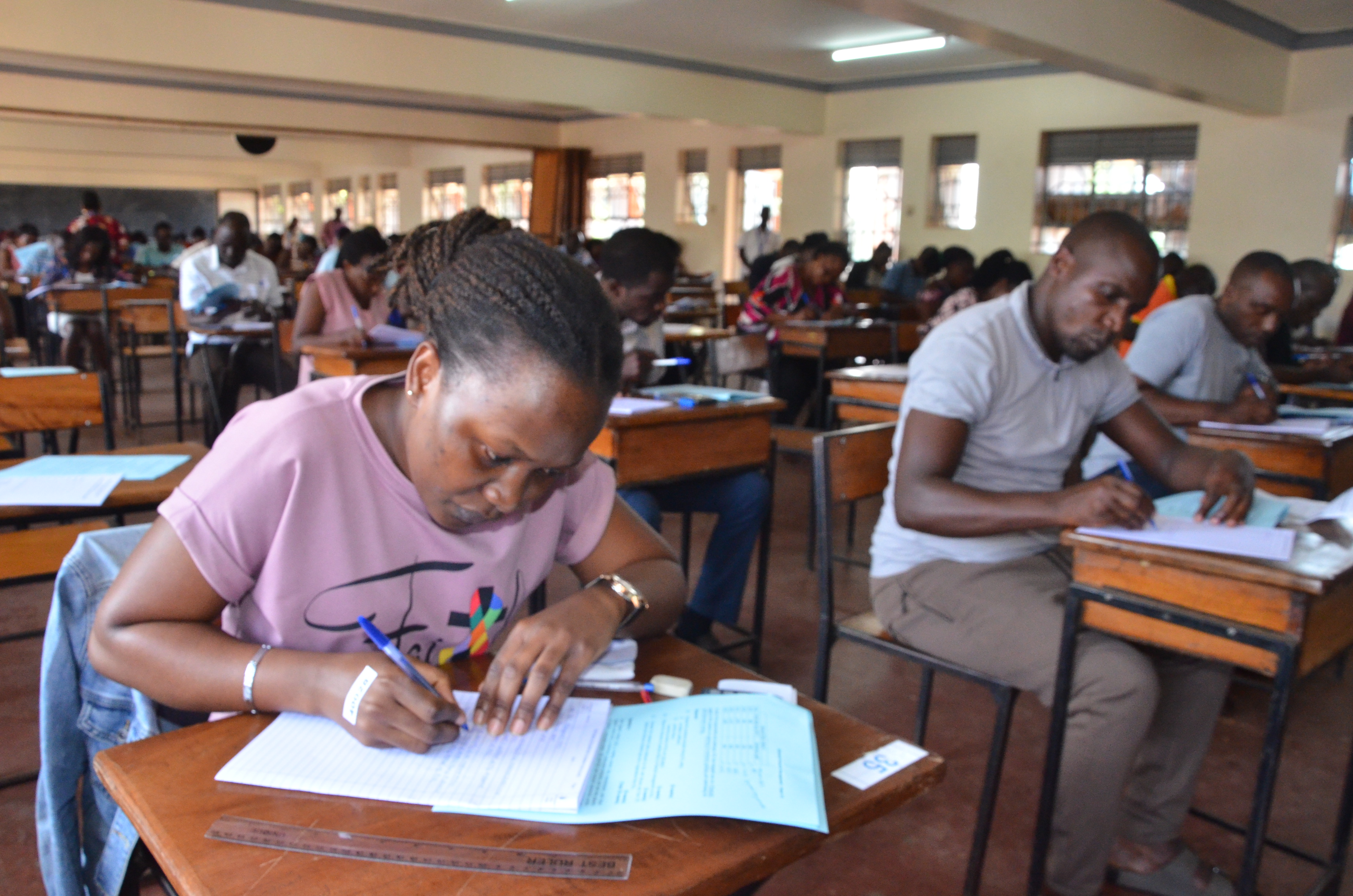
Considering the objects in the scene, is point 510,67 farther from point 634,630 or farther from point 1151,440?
point 634,630

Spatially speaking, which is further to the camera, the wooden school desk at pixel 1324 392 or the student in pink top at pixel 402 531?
the wooden school desk at pixel 1324 392

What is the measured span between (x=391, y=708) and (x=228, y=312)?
4.91m

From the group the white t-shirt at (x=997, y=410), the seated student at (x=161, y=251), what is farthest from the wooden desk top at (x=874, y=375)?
the seated student at (x=161, y=251)

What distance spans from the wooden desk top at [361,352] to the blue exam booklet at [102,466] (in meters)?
1.68

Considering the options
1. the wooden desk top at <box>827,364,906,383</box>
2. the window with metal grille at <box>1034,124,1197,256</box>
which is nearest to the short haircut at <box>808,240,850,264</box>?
the wooden desk top at <box>827,364,906,383</box>

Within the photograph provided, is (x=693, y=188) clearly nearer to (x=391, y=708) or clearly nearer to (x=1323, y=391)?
(x=1323, y=391)

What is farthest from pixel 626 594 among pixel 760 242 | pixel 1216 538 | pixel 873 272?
pixel 760 242

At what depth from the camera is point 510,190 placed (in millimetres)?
16188

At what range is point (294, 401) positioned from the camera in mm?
1076

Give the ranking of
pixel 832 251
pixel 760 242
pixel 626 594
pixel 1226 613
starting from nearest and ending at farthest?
pixel 626 594 < pixel 1226 613 < pixel 832 251 < pixel 760 242

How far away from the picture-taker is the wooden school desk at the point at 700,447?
2604 millimetres

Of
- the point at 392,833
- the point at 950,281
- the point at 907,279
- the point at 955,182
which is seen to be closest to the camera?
the point at 392,833

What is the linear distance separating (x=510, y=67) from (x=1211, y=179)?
20.4 feet

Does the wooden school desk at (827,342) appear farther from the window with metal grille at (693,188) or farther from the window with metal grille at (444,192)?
the window with metal grille at (444,192)
